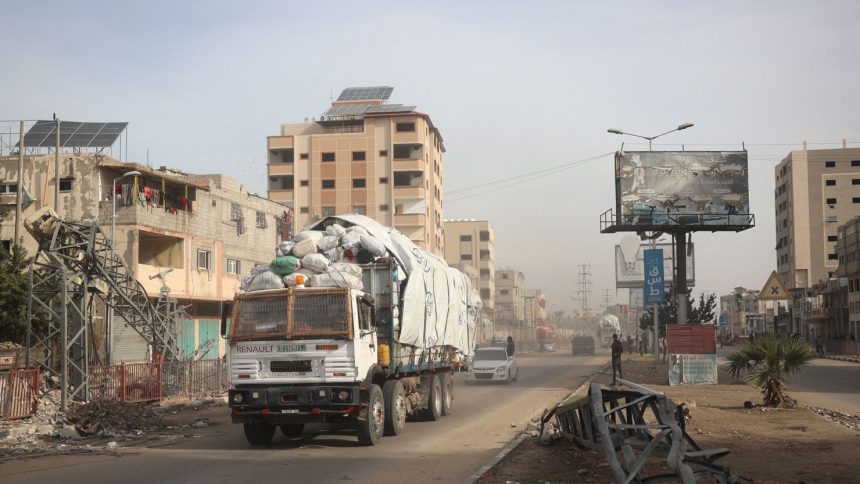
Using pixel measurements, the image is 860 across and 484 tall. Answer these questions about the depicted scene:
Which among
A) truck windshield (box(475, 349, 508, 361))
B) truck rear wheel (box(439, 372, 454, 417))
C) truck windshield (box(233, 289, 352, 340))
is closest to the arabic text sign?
truck windshield (box(475, 349, 508, 361))

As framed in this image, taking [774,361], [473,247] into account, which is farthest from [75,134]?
[473,247]

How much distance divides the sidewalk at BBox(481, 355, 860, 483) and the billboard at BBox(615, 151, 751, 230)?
22.4 metres

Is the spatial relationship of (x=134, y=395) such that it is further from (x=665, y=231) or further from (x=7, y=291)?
(x=665, y=231)

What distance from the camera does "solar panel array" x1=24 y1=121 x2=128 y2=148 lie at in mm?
45094

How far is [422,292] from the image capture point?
58.8 feet

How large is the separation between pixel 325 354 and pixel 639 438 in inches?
220

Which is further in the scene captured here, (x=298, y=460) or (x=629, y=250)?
(x=629, y=250)

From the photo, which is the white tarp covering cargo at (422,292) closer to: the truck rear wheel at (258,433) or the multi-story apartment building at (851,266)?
the truck rear wheel at (258,433)

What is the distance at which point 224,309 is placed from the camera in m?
15.6

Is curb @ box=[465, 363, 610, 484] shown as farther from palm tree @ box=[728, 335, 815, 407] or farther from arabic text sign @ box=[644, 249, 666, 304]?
arabic text sign @ box=[644, 249, 666, 304]

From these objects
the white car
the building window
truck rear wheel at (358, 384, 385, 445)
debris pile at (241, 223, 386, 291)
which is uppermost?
the building window

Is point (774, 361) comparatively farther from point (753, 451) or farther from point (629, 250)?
point (629, 250)

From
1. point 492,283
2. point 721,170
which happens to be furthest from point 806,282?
point 721,170

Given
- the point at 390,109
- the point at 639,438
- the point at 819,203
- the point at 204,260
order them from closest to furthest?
the point at 639,438, the point at 204,260, the point at 390,109, the point at 819,203
